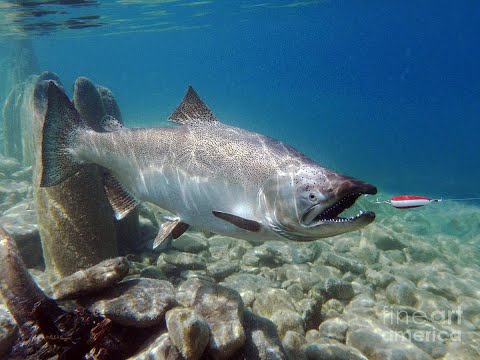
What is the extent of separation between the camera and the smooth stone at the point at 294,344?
404 cm

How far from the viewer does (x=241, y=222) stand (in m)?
3.07

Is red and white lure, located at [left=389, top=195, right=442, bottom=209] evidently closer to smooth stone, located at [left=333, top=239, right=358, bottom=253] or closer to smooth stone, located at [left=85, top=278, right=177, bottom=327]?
smooth stone, located at [left=85, top=278, right=177, bottom=327]

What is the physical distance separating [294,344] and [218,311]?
119 cm

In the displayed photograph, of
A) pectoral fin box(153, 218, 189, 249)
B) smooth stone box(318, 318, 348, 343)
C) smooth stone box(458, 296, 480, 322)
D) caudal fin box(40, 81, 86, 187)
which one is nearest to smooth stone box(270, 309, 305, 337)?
smooth stone box(318, 318, 348, 343)

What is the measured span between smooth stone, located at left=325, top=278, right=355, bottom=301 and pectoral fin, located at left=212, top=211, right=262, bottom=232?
3.59 meters

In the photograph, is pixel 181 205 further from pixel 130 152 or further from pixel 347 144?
pixel 347 144

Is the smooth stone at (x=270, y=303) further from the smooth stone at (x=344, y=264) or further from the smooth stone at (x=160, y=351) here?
the smooth stone at (x=344, y=264)

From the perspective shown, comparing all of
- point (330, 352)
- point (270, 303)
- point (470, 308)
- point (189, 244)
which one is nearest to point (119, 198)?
point (270, 303)

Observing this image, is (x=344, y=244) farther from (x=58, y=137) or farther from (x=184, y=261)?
(x=58, y=137)

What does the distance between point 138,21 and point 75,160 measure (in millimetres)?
33995

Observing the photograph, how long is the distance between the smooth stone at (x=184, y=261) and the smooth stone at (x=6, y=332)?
2734 mm

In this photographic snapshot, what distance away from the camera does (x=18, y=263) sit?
12.0 ft

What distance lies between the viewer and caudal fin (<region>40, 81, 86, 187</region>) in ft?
14.0

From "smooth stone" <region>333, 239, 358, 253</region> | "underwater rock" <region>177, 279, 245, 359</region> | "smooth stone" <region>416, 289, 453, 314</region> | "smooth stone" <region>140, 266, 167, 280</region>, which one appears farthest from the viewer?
"smooth stone" <region>333, 239, 358, 253</region>
